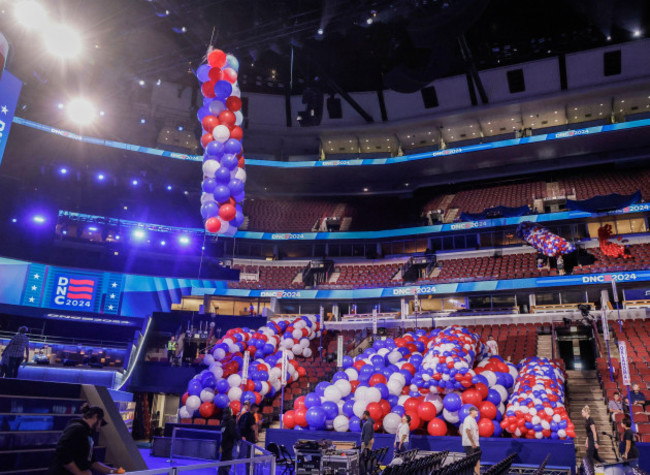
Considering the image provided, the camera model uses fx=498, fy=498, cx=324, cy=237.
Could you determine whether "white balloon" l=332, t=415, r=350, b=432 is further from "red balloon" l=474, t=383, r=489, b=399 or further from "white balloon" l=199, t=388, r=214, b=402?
"white balloon" l=199, t=388, r=214, b=402

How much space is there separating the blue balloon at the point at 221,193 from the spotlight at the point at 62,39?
7.89m

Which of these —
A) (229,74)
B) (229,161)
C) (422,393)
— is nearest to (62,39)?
(229,74)

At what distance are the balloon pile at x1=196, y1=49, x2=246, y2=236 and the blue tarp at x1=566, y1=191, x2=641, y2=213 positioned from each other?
1960 cm

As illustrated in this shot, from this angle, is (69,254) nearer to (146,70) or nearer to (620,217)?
(146,70)

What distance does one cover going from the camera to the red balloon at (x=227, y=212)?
34.0 ft

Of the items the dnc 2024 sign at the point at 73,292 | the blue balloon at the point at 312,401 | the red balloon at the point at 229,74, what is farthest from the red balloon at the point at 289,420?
the dnc 2024 sign at the point at 73,292

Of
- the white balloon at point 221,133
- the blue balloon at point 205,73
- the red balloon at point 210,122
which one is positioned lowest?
the white balloon at point 221,133

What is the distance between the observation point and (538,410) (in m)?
10.8

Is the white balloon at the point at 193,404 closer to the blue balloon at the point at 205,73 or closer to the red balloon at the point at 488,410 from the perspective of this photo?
the red balloon at the point at 488,410

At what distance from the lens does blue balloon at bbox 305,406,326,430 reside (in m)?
12.3

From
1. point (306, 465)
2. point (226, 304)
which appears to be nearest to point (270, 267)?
point (226, 304)

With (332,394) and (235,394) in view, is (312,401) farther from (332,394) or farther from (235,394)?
(235,394)

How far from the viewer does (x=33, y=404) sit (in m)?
6.13

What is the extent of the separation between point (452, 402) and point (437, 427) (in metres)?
0.70
